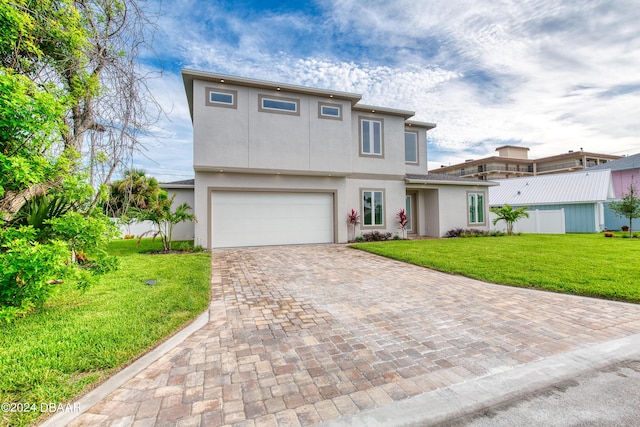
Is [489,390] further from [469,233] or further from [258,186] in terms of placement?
[469,233]

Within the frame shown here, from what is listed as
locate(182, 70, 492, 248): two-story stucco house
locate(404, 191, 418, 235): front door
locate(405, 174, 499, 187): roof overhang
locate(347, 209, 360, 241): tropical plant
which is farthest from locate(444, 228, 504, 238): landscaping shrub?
locate(347, 209, 360, 241): tropical plant

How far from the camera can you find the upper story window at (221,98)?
10.5 m

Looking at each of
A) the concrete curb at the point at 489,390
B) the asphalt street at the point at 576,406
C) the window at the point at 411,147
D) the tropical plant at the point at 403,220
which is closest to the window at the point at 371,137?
the window at the point at 411,147

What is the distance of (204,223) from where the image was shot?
10906 millimetres

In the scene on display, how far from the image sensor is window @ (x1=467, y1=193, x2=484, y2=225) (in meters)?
15.9

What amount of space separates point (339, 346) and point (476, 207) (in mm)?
15675

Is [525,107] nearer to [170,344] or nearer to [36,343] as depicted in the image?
[170,344]

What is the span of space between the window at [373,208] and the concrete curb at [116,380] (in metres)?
10.8

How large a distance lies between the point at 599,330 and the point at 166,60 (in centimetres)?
709

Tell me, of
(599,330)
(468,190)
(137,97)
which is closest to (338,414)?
(599,330)

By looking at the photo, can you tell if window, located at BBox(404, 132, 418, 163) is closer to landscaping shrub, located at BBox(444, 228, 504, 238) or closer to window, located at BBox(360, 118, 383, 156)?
window, located at BBox(360, 118, 383, 156)

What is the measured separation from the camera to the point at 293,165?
11594 mm

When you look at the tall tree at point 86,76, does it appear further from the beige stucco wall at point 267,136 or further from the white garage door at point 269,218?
the white garage door at point 269,218

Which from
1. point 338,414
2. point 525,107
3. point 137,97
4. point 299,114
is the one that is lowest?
point 338,414
